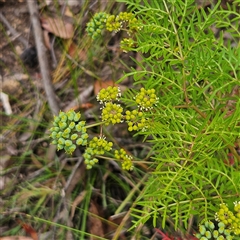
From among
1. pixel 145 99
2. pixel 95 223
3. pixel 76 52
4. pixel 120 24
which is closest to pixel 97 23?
pixel 120 24

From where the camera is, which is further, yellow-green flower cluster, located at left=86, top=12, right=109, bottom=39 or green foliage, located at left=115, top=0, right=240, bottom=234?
yellow-green flower cluster, located at left=86, top=12, right=109, bottom=39

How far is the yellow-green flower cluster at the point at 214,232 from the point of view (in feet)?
5.80

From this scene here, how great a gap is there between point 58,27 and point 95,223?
158 cm

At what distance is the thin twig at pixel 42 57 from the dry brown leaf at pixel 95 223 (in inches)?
29.2

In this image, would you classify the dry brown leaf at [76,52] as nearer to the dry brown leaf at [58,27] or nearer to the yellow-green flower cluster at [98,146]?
the dry brown leaf at [58,27]

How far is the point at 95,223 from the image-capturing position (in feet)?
9.00

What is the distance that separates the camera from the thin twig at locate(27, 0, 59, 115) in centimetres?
312

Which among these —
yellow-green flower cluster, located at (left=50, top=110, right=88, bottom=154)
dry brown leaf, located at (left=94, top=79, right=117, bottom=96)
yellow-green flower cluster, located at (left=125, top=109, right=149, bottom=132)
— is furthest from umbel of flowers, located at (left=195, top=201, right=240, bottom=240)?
dry brown leaf, located at (left=94, top=79, right=117, bottom=96)

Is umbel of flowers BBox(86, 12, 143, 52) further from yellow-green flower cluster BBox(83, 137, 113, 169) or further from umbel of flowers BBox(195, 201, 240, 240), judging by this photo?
umbel of flowers BBox(195, 201, 240, 240)

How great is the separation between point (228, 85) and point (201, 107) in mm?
245

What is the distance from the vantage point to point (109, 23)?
2.14 metres

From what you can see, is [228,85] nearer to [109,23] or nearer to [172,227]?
[109,23]

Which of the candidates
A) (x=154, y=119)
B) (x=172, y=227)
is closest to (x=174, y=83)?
(x=154, y=119)

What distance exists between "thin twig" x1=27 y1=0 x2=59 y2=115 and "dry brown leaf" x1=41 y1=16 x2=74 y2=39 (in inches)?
2.4
